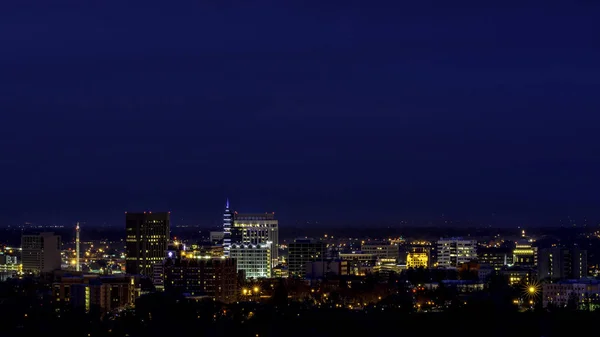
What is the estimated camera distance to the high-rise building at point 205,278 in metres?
75.3

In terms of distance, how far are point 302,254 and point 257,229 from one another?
745cm

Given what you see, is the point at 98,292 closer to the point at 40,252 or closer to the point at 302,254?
the point at 302,254

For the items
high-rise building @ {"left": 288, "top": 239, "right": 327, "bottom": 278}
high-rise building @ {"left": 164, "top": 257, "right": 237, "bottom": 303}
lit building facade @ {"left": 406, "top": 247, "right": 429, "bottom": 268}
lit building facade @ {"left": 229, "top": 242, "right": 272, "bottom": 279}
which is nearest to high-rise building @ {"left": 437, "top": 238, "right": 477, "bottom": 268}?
lit building facade @ {"left": 406, "top": 247, "right": 429, "bottom": 268}

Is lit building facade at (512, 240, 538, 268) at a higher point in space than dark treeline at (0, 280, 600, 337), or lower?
higher

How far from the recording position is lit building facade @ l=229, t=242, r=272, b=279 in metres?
96.2

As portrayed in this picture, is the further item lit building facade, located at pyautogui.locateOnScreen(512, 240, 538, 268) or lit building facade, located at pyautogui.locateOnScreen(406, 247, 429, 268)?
lit building facade, located at pyautogui.locateOnScreen(406, 247, 429, 268)

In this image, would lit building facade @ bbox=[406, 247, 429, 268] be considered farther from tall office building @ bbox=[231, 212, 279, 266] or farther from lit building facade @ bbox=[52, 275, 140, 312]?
lit building facade @ bbox=[52, 275, 140, 312]

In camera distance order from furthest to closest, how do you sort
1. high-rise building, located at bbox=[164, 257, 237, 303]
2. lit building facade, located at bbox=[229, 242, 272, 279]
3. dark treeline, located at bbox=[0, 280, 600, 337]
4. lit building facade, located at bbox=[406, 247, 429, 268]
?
lit building facade, located at bbox=[406, 247, 429, 268] → lit building facade, located at bbox=[229, 242, 272, 279] → high-rise building, located at bbox=[164, 257, 237, 303] → dark treeline, located at bbox=[0, 280, 600, 337]

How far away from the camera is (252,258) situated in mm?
97938

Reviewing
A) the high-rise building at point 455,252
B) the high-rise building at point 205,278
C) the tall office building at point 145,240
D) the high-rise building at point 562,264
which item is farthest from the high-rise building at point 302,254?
the high-rise building at point 205,278

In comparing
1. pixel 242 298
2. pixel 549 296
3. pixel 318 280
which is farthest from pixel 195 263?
pixel 549 296

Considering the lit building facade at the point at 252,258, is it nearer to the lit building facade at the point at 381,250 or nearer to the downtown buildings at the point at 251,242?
the downtown buildings at the point at 251,242

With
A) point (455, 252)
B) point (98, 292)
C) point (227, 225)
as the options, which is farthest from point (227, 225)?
point (98, 292)

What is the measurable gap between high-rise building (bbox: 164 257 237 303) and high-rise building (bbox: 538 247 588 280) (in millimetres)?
19514
